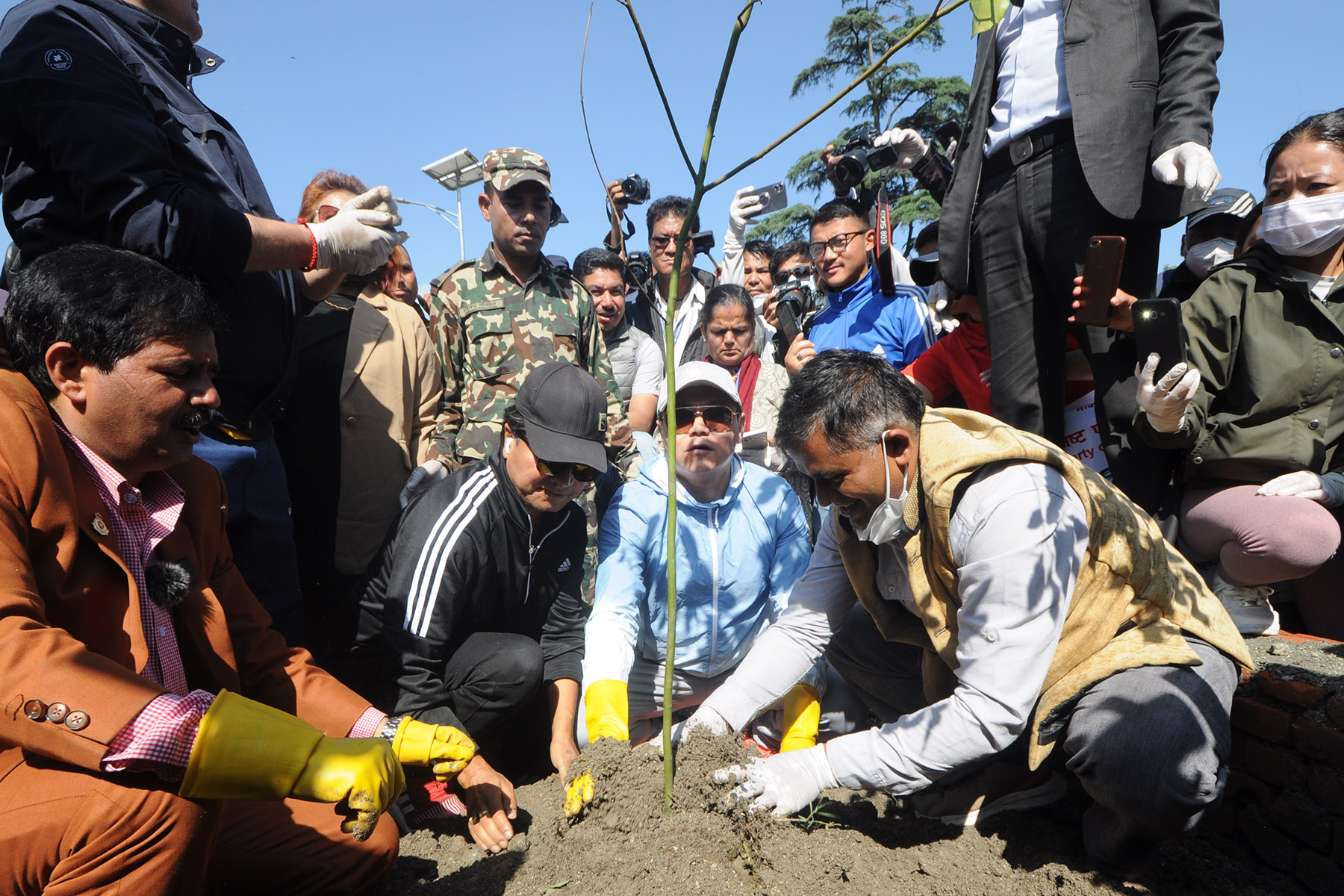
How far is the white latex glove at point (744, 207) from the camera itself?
16.5 feet

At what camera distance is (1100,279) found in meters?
2.38

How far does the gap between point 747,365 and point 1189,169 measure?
236 centimetres

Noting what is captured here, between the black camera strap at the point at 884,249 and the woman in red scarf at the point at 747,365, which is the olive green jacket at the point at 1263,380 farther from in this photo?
the woman in red scarf at the point at 747,365

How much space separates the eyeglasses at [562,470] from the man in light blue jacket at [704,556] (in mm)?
297

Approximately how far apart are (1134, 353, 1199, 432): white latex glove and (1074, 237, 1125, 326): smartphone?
0.20 meters

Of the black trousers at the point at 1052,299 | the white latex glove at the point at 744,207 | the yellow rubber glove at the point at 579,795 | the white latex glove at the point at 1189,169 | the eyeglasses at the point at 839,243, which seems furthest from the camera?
the white latex glove at the point at 744,207

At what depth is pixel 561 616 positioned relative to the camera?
3.13 m

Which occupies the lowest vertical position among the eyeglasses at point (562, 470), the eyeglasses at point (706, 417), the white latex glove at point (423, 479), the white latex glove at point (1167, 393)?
the white latex glove at point (1167, 393)

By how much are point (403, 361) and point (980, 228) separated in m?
2.32

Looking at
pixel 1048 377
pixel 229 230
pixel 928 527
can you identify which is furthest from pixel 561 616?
pixel 1048 377

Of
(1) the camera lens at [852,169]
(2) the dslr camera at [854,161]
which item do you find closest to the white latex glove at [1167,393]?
(2) the dslr camera at [854,161]

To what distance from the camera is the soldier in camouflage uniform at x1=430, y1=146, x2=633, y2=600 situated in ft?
11.4

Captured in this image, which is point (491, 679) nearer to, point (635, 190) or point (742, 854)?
point (742, 854)

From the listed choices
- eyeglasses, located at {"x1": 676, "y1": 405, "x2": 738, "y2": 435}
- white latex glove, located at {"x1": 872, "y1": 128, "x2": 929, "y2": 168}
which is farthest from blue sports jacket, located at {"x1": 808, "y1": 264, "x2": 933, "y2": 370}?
eyeglasses, located at {"x1": 676, "y1": 405, "x2": 738, "y2": 435}
